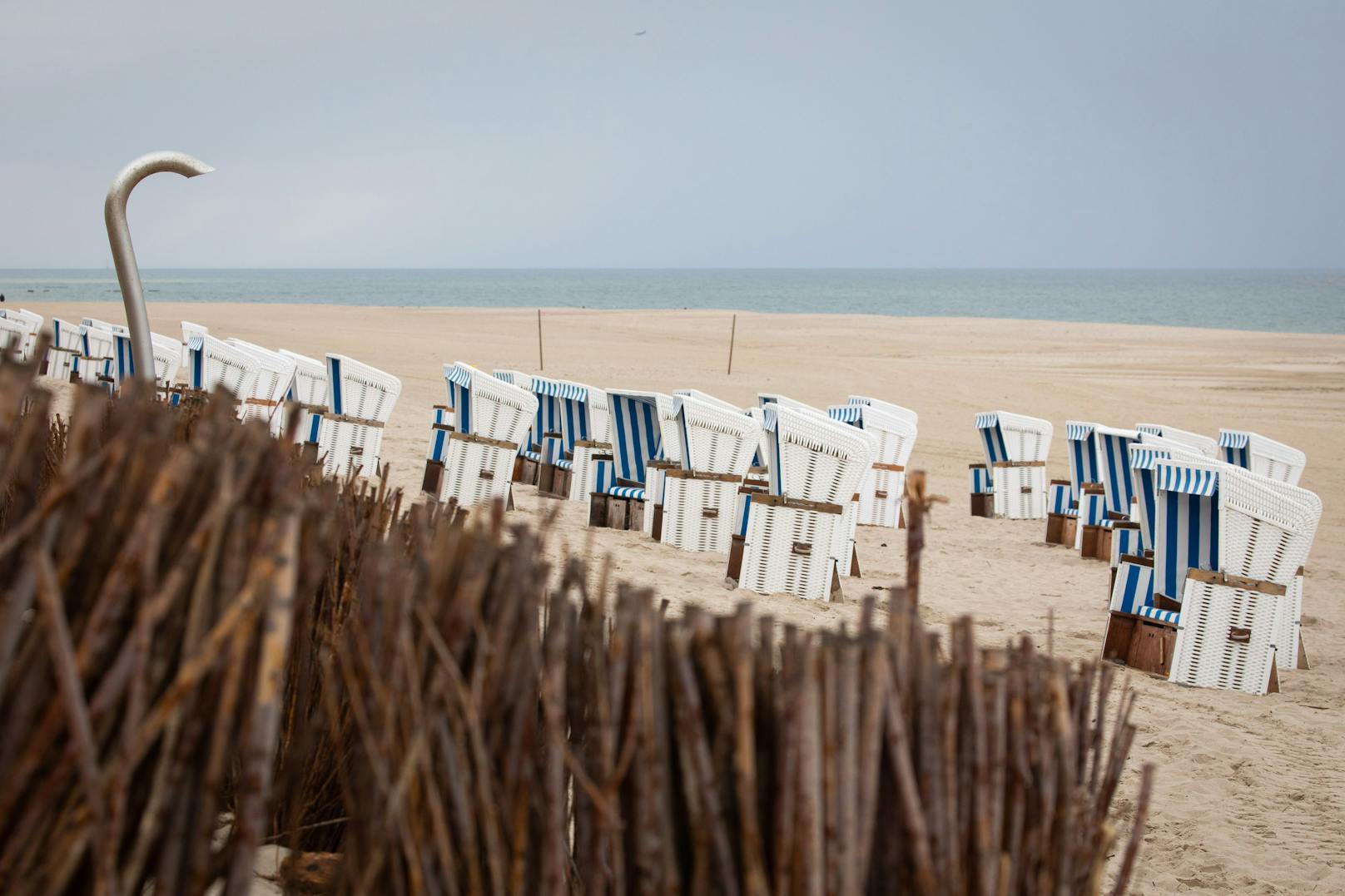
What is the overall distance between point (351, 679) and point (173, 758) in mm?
269

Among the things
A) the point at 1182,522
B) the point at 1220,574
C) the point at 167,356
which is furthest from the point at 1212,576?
the point at 167,356

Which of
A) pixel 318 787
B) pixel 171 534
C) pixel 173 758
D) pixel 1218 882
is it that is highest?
pixel 171 534

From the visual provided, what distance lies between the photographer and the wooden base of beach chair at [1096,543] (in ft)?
31.2

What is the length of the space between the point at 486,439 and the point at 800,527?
2518 millimetres

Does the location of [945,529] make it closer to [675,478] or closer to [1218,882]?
[675,478]

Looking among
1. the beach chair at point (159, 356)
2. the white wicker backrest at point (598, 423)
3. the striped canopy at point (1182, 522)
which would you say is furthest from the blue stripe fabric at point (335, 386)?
the striped canopy at point (1182, 522)

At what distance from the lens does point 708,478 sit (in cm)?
768

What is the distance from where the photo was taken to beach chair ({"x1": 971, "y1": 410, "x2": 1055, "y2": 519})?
37.4ft

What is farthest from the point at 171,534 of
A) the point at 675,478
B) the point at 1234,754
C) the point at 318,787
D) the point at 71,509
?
the point at 675,478

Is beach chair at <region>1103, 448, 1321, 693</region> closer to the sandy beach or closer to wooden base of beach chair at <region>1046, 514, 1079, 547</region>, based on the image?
the sandy beach

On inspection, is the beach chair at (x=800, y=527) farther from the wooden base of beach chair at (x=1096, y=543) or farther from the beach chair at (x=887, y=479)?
the wooden base of beach chair at (x=1096, y=543)

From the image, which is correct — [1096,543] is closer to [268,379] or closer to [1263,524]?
[1263,524]

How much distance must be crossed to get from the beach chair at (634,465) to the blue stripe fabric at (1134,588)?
286 centimetres

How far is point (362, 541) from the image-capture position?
110 inches
